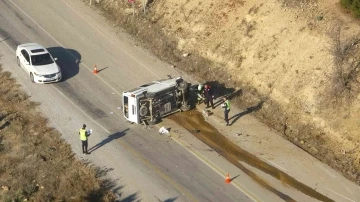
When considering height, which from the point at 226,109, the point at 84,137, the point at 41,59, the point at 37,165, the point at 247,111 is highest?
the point at 41,59

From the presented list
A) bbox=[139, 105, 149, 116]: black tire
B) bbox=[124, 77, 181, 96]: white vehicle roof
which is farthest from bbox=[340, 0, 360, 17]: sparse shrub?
bbox=[139, 105, 149, 116]: black tire

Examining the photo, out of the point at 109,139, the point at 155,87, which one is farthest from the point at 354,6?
the point at 109,139

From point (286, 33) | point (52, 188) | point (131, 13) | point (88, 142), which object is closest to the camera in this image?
point (52, 188)

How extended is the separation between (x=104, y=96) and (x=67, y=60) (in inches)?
186

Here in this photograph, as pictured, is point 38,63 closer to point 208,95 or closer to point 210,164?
point 208,95

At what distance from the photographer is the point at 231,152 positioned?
2397 centimetres

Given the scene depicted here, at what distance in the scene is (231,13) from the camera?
31844 mm

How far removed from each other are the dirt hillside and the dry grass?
9245 millimetres

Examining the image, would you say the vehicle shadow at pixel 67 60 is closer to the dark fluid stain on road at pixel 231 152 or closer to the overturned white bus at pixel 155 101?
the overturned white bus at pixel 155 101

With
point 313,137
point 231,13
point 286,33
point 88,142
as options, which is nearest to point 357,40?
point 286,33

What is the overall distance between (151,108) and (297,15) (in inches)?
414

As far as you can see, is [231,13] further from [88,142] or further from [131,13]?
[88,142]

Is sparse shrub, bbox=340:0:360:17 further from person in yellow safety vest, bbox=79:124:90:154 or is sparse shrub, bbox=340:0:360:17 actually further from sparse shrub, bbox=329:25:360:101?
person in yellow safety vest, bbox=79:124:90:154

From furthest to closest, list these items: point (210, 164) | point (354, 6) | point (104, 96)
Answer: point (354, 6)
point (104, 96)
point (210, 164)
